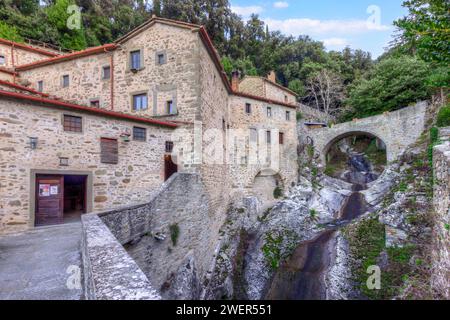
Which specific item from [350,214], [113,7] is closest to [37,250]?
[350,214]

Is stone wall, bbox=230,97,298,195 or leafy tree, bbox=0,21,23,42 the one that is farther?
leafy tree, bbox=0,21,23,42

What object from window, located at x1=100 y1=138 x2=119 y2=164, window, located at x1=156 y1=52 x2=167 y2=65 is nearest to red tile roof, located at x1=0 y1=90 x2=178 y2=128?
window, located at x1=100 y1=138 x2=119 y2=164

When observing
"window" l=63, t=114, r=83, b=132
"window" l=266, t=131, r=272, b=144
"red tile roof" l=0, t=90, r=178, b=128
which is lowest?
"window" l=63, t=114, r=83, b=132

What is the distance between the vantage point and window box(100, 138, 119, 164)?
28.5ft

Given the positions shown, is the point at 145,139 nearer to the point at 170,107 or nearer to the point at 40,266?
the point at 170,107

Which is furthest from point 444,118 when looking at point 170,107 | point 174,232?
point 174,232

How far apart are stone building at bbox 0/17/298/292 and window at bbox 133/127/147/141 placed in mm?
60

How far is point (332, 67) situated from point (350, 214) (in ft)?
75.5

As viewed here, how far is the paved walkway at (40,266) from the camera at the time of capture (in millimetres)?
3162

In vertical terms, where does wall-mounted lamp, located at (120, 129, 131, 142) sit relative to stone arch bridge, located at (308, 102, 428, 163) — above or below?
below

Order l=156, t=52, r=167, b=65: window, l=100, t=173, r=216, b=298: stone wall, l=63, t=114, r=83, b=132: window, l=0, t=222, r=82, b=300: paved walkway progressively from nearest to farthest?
l=0, t=222, r=82, b=300: paved walkway < l=100, t=173, r=216, b=298: stone wall < l=63, t=114, r=83, b=132: window < l=156, t=52, r=167, b=65: window

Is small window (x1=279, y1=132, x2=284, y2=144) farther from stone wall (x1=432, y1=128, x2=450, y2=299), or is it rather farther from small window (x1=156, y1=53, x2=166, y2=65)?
stone wall (x1=432, y1=128, x2=450, y2=299)

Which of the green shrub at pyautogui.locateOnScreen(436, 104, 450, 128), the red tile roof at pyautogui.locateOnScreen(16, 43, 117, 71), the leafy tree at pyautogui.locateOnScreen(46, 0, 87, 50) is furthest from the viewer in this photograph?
the leafy tree at pyautogui.locateOnScreen(46, 0, 87, 50)

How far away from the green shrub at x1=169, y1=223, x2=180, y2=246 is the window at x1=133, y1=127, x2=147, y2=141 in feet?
13.2
